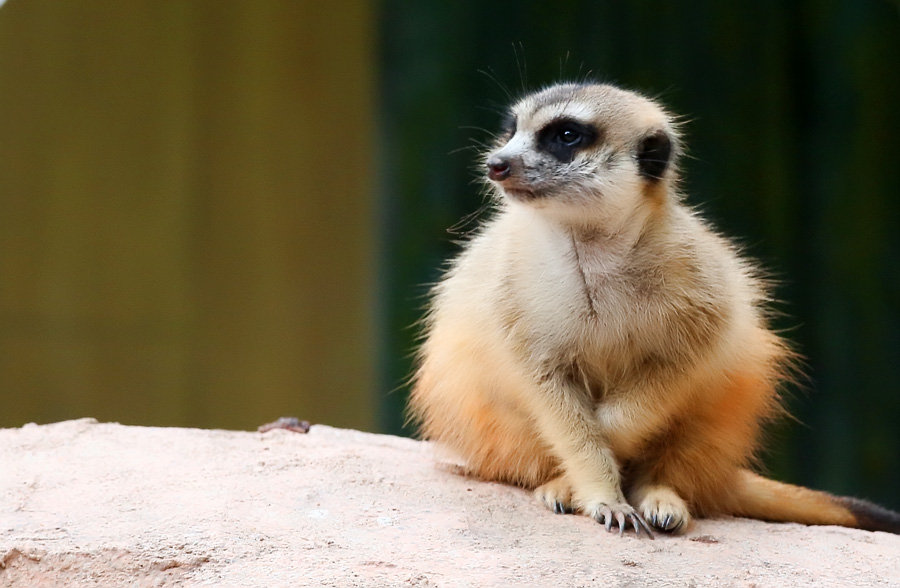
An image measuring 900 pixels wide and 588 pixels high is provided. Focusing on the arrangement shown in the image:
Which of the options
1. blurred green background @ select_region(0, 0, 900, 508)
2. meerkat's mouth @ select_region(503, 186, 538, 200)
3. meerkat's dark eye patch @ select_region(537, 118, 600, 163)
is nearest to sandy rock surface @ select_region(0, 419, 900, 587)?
meerkat's mouth @ select_region(503, 186, 538, 200)

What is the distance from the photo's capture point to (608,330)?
7.98 ft

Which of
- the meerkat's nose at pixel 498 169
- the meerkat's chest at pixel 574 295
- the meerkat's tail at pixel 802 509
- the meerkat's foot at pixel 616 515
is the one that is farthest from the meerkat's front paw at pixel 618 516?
the meerkat's nose at pixel 498 169

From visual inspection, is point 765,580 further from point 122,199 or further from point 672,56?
point 122,199

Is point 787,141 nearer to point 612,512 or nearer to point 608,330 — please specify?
point 608,330

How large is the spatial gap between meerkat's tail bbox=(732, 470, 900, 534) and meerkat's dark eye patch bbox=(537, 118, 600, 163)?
3.31ft

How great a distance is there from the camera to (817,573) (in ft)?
6.64

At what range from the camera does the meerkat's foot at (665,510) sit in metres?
2.34

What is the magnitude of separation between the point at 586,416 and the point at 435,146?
9.05 ft

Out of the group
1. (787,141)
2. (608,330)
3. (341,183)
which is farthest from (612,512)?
(341,183)

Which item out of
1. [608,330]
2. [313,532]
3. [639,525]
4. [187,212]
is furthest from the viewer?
[187,212]

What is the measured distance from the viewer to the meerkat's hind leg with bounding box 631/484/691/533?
2.34m

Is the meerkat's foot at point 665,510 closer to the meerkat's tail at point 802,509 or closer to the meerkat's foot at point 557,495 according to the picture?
the meerkat's foot at point 557,495

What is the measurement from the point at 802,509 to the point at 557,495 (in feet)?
2.50

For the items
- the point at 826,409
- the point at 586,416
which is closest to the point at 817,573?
the point at 586,416
